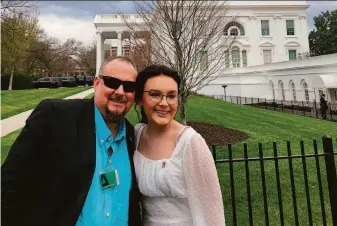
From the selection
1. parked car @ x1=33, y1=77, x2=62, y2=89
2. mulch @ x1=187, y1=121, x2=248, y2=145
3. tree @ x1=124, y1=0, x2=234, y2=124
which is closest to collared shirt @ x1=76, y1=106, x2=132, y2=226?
tree @ x1=124, y1=0, x2=234, y2=124

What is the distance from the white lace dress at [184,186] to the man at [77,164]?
14cm

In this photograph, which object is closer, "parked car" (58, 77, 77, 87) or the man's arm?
the man's arm

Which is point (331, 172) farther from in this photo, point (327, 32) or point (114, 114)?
point (327, 32)

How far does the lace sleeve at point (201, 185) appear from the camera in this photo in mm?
1698

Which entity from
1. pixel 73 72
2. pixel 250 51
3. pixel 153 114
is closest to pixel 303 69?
pixel 153 114

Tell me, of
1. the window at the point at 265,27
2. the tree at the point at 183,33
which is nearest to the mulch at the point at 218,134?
the tree at the point at 183,33

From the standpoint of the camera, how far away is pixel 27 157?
5.19 ft

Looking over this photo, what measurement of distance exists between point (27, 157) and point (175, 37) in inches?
272

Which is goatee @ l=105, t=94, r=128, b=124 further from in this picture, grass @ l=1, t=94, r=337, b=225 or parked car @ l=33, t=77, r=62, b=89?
parked car @ l=33, t=77, r=62, b=89

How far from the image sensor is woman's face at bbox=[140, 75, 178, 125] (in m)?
1.85

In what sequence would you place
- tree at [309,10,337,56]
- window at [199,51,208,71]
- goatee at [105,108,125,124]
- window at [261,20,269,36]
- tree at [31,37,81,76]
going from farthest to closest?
window at [261,20,269,36] → tree at [31,37,81,76] → window at [199,51,208,71] → tree at [309,10,337,56] → goatee at [105,108,125,124]

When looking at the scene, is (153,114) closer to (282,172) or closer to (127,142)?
(127,142)

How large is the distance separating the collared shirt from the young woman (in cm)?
12

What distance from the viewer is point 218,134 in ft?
31.1
